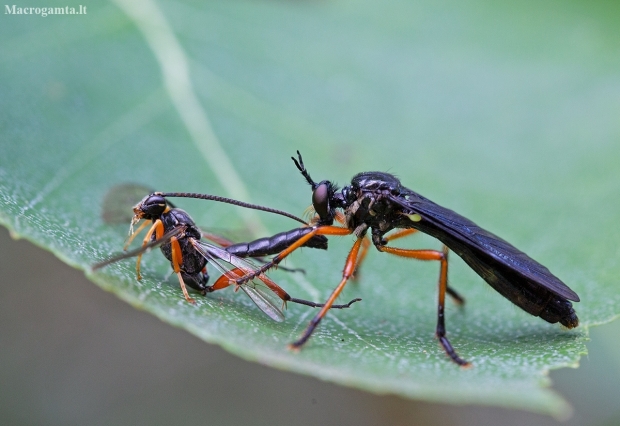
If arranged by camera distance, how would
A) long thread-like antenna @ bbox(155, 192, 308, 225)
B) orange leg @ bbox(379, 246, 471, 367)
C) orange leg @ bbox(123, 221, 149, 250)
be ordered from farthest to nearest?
long thread-like antenna @ bbox(155, 192, 308, 225)
orange leg @ bbox(123, 221, 149, 250)
orange leg @ bbox(379, 246, 471, 367)

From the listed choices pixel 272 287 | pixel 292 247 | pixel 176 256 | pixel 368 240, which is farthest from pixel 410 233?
pixel 176 256

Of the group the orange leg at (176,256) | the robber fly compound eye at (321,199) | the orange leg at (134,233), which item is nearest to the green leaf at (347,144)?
the orange leg at (134,233)

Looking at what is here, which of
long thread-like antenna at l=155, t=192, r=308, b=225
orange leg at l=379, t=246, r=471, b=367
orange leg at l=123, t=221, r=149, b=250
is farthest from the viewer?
long thread-like antenna at l=155, t=192, r=308, b=225

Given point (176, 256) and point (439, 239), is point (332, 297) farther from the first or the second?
point (176, 256)

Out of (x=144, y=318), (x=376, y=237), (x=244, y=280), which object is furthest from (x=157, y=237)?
(x=144, y=318)

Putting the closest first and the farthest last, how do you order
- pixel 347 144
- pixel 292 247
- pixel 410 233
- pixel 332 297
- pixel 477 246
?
pixel 332 297, pixel 477 246, pixel 292 247, pixel 410 233, pixel 347 144

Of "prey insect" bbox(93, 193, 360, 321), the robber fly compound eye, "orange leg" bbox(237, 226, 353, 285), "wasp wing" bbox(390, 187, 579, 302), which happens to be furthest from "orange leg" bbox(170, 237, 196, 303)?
"wasp wing" bbox(390, 187, 579, 302)

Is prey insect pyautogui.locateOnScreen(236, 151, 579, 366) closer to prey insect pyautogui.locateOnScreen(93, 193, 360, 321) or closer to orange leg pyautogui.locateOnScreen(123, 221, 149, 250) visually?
prey insect pyautogui.locateOnScreen(93, 193, 360, 321)
